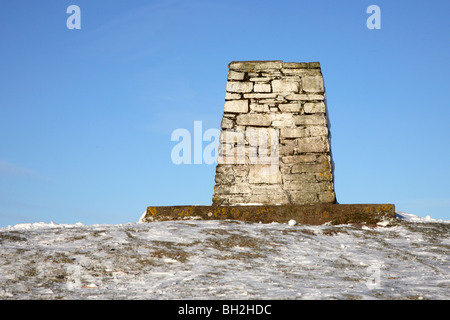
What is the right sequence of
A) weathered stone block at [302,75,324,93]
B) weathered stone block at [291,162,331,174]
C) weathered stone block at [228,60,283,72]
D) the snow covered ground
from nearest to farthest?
the snow covered ground, weathered stone block at [291,162,331,174], weathered stone block at [302,75,324,93], weathered stone block at [228,60,283,72]

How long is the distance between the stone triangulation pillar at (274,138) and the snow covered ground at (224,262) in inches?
52.9

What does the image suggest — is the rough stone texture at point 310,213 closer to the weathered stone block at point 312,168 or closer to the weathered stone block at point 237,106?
the weathered stone block at point 312,168

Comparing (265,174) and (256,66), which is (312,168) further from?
(256,66)

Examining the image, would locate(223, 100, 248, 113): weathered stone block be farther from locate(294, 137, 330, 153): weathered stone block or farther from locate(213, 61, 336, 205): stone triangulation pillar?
locate(294, 137, 330, 153): weathered stone block

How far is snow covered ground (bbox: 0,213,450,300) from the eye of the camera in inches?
128

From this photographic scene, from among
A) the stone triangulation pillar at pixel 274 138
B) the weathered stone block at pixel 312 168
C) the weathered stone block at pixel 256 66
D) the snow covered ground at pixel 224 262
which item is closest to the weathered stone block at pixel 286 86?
the stone triangulation pillar at pixel 274 138

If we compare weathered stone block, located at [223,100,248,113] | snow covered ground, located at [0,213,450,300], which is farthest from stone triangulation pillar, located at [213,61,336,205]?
snow covered ground, located at [0,213,450,300]

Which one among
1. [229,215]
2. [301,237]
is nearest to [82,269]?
[301,237]

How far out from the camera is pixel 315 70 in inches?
283

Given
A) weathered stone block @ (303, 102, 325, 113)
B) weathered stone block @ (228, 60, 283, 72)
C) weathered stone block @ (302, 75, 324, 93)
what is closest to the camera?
weathered stone block @ (303, 102, 325, 113)

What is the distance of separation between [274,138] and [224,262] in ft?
10.6

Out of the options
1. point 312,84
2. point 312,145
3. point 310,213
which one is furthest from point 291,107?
point 310,213

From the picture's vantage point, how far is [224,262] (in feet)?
13.2

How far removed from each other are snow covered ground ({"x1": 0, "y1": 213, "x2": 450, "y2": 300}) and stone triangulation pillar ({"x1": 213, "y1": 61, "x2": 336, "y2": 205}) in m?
1.34
